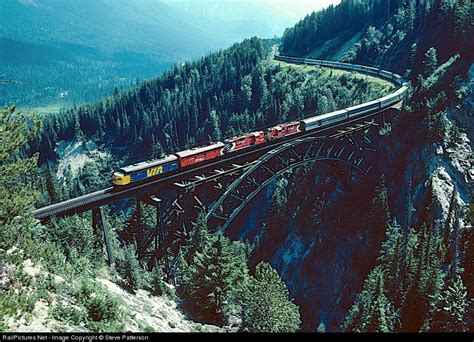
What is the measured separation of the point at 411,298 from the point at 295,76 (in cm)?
9137

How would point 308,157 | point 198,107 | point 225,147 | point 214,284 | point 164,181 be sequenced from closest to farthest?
1. point 214,284
2. point 164,181
3. point 225,147
4. point 308,157
5. point 198,107

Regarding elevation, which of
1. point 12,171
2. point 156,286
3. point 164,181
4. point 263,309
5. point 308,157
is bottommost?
point 156,286

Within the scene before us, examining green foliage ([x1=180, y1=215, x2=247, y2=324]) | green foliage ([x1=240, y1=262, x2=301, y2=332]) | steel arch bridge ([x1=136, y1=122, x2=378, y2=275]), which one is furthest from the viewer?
steel arch bridge ([x1=136, y1=122, x2=378, y2=275])

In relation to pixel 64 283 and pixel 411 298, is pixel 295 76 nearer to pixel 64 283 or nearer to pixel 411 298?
pixel 411 298

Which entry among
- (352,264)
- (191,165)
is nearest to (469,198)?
(352,264)

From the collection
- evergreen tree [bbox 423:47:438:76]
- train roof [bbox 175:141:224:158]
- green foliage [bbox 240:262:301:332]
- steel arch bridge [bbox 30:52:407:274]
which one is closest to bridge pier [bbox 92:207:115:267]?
steel arch bridge [bbox 30:52:407:274]

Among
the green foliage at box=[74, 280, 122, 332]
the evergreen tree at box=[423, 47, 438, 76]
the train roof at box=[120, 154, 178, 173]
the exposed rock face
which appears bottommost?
the exposed rock face

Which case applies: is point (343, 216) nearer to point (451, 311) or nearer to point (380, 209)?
point (380, 209)

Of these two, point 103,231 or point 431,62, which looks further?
point 431,62

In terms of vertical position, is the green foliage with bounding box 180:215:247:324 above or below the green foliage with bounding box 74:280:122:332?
below

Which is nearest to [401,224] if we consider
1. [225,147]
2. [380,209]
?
[380,209]

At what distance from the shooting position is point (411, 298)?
130 feet
